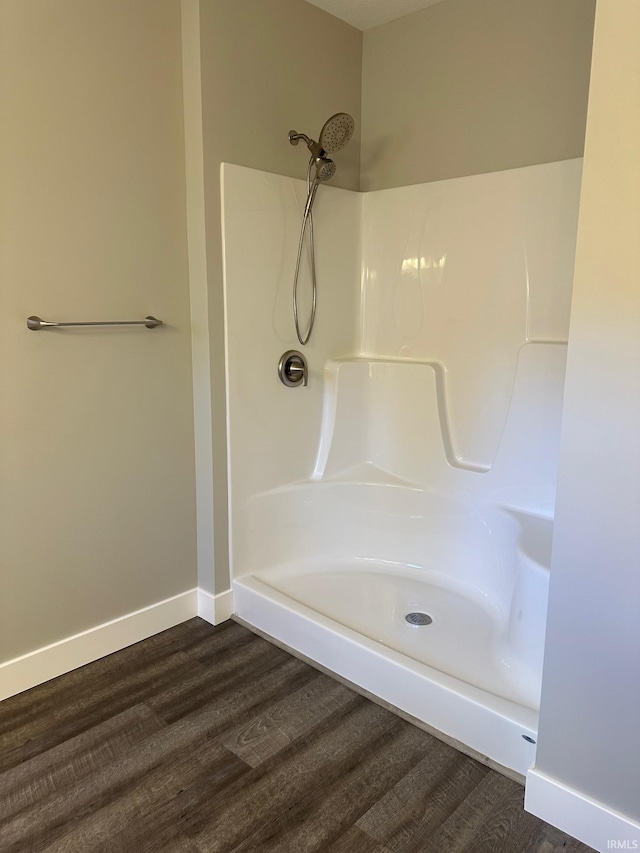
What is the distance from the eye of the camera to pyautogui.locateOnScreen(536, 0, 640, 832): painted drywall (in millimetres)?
1210

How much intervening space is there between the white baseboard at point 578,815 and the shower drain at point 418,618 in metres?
0.73

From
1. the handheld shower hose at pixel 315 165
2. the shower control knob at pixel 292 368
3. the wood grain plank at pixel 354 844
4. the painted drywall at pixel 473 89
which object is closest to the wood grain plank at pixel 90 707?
the wood grain plank at pixel 354 844

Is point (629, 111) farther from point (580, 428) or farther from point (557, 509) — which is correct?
point (557, 509)

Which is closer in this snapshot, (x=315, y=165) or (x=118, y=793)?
(x=118, y=793)

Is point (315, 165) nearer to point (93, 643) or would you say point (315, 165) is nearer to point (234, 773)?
point (93, 643)

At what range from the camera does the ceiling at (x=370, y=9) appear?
241cm

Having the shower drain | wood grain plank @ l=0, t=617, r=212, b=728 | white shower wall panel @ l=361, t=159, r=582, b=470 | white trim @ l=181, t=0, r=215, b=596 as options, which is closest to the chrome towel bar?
white trim @ l=181, t=0, r=215, b=596

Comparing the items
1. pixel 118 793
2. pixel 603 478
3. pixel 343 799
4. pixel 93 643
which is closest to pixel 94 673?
pixel 93 643

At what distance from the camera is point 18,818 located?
1.52m

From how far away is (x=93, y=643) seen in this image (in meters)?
2.17

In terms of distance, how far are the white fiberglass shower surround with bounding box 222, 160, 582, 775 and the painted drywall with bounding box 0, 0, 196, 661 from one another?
0.27 meters

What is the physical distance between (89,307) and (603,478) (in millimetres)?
1617

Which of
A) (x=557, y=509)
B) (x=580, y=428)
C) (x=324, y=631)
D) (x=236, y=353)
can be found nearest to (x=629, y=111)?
(x=580, y=428)

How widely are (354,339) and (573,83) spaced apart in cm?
127
